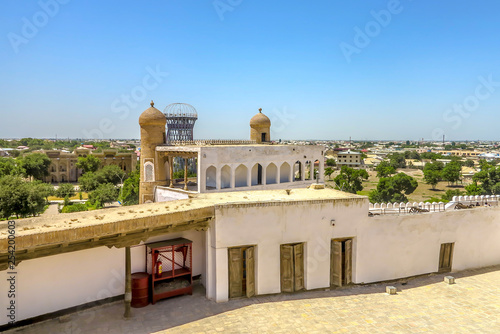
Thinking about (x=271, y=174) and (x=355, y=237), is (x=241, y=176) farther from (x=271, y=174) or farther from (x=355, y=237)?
(x=355, y=237)

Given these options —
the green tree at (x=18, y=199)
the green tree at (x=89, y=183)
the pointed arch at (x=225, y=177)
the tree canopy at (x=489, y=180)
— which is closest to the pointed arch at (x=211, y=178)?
the pointed arch at (x=225, y=177)

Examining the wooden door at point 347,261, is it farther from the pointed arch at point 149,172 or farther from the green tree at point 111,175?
the green tree at point 111,175

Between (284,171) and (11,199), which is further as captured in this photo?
(11,199)

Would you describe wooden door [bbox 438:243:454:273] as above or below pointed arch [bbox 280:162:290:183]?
below

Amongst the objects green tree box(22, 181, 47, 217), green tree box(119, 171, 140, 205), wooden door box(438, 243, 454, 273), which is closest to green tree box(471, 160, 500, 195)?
wooden door box(438, 243, 454, 273)

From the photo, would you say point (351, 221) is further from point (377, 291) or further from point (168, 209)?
point (168, 209)

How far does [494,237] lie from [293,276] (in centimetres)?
892

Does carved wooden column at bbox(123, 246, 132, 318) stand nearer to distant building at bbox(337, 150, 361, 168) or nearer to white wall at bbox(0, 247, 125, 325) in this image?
white wall at bbox(0, 247, 125, 325)

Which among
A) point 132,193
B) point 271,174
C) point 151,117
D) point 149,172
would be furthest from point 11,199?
point 271,174

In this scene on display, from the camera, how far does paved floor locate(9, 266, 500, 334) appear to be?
838 centimetres

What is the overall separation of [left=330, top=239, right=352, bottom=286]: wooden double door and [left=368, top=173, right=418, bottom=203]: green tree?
3681cm

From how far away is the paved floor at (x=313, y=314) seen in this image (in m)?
8.38

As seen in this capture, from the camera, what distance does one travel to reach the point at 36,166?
54.0 metres

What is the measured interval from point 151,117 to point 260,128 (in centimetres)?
899
